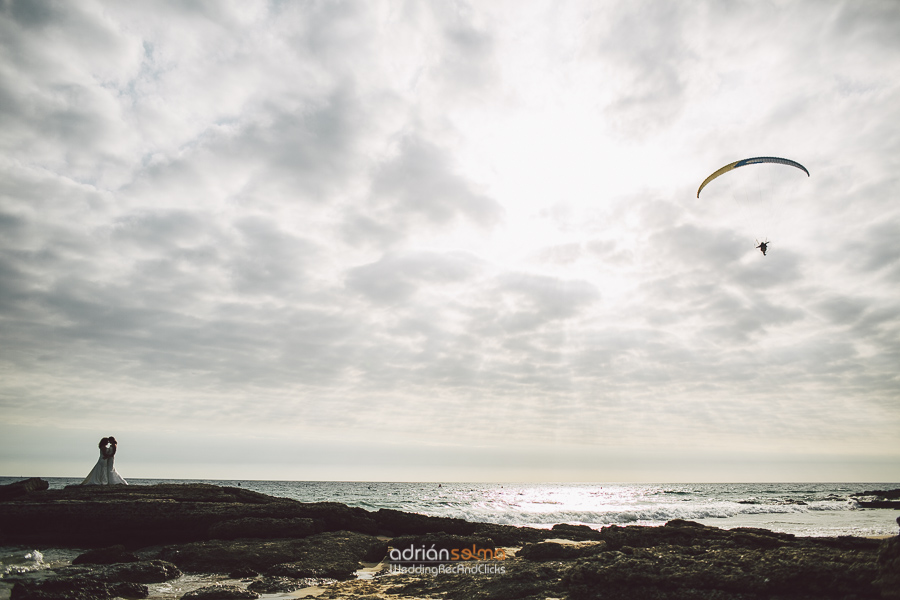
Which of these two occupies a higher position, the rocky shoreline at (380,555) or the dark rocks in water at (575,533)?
the rocky shoreline at (380,555)

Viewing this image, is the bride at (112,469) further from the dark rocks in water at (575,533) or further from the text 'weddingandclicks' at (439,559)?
the dark rocks in water at (575,533)

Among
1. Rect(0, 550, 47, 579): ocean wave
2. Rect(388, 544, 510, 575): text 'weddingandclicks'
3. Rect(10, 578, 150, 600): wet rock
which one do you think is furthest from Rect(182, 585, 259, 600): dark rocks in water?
Rect(0, 550, 47, 579): ocean wave

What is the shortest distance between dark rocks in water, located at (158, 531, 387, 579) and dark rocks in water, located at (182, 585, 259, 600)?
1562mm

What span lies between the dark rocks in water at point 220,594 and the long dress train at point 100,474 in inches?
487

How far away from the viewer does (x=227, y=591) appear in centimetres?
855

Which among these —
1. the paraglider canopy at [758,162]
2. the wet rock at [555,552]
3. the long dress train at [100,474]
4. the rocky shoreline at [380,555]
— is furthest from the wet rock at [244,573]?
the paraglider canopy at [758,162]

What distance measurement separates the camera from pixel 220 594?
331 inches

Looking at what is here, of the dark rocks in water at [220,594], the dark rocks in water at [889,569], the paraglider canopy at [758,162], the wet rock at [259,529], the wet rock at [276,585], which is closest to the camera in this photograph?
the dark rocks in water at [889,569]

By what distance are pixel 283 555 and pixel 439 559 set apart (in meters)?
3.99

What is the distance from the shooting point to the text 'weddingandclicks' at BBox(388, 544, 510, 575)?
35.2 ft

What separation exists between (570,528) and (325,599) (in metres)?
10.9

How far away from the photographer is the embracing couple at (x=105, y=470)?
1742 cm

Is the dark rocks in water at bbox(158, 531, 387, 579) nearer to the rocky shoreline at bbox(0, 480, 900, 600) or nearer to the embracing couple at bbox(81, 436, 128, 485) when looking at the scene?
the rocky shoreline at bbox(0, 480, 900, 600)

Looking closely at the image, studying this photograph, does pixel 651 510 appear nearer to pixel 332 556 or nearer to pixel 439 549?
pixel 439 549
